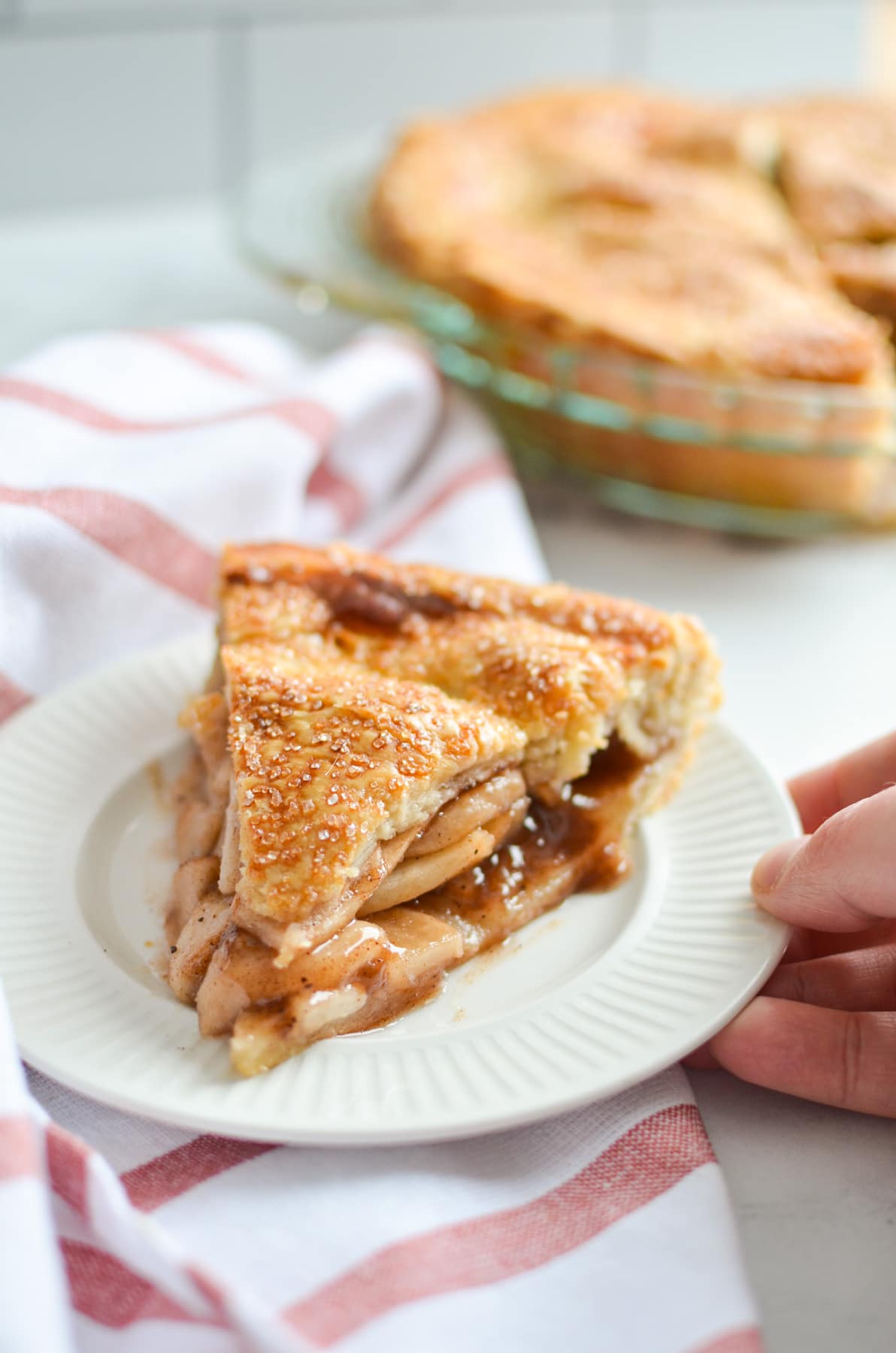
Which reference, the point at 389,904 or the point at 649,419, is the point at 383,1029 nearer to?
the point at 389,904

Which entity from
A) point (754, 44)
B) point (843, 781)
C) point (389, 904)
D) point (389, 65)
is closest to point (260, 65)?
point (389, 65)

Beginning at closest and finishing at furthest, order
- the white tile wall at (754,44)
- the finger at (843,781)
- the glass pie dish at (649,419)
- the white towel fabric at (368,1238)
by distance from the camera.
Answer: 1. the white towel fabric at (368,1238)
2. the finger at (843,781)
3. the glass pie dish at (649,419)
4. the white tile wall at (754,44)

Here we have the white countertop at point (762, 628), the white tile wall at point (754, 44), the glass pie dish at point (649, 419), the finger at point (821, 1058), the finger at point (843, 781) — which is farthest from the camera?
the white tile wall at point (754, 44)

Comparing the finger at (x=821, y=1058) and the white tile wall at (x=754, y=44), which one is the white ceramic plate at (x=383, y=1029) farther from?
the white tile wall at (x=754, y=44)

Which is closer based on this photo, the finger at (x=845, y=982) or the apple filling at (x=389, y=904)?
the apple filling at (x=389, y=904)

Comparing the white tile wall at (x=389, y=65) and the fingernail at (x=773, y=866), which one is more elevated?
the white tile wall at (x=389, y=65)

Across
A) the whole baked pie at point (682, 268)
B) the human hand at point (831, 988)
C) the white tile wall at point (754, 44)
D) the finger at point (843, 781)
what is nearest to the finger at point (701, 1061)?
the human hand at point (831, 988)

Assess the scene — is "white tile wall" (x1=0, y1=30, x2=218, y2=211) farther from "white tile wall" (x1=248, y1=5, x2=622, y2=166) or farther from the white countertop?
the white countertop
